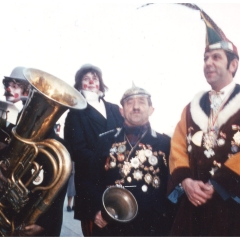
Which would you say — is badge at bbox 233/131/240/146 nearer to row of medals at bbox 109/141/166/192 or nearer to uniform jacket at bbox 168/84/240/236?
uniform jacket at bbox 168/84/240/236

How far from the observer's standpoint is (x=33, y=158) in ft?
6.59

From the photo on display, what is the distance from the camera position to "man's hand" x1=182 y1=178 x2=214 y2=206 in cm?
208

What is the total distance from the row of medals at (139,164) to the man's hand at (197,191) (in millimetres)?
244

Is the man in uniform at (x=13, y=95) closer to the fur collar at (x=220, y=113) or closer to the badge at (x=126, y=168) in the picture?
the badge at (x=126, y=168)

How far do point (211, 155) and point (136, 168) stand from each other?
2.04 feet

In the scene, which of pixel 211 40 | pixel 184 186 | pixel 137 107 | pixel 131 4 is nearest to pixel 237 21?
pixel 211 40

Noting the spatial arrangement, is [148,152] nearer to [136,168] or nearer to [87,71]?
[136,168]

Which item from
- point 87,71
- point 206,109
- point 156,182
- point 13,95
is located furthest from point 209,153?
point 13,95

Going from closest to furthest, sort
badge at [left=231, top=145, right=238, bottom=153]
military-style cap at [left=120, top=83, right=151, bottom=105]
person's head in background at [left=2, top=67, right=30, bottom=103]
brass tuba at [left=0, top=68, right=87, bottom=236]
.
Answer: brass tuba at [left=0, top=68, right=87, bottom=236] → badge at [left=231, top=145, right=238, bottom=153] → military-style cap at [left=120, top=83, right=151, bottom=105] → person's head in background at [left=2, top=67, right=30, bottom=103]

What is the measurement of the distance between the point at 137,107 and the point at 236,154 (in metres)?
0.89

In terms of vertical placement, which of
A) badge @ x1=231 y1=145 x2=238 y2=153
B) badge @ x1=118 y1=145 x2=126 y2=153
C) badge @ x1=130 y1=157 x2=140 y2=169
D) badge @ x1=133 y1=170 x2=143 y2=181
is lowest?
badge @ x1=133 y1=170 x2=143 y2=181

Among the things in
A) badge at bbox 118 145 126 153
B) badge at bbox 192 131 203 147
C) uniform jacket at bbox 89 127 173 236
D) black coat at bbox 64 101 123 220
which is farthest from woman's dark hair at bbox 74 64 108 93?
badge at bbox 192 131 203 147

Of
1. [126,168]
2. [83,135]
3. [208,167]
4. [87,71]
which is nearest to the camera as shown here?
[208,167]

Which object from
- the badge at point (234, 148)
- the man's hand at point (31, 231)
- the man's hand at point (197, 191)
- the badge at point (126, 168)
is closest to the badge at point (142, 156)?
the badge at point (126, 168)
